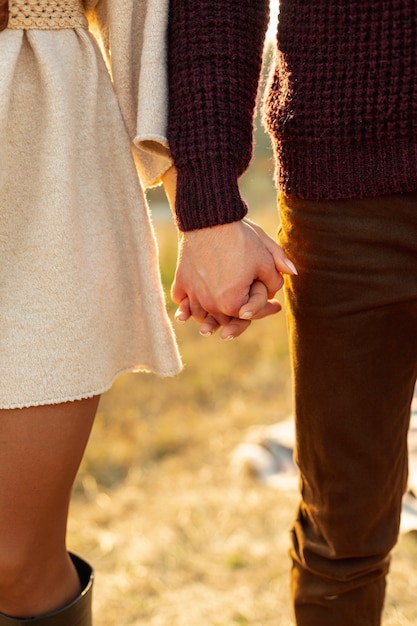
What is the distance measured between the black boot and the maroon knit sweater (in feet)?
2.02

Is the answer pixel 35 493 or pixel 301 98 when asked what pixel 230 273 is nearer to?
pixel 301 98

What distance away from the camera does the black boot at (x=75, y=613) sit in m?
1.32

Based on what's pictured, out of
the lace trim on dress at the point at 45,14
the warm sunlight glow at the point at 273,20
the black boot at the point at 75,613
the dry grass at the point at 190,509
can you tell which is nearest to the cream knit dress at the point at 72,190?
the lace trim on dress at the point at 45,14

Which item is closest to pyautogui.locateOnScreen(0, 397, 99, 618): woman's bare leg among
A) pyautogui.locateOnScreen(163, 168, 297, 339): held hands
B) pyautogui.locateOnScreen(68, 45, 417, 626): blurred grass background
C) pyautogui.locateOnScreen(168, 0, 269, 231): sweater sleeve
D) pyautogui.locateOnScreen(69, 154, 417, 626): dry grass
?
pyautogui.locateOnScreen(163, 168, 297, 339): held hands

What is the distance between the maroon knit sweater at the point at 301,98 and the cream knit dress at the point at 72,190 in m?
0.06

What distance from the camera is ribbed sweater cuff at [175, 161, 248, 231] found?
4.33 ft

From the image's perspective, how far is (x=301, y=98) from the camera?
4.30ft

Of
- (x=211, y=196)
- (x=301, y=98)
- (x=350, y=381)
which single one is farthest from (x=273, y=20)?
(x=350, y=381)

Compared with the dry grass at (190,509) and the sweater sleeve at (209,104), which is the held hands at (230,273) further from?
the dry grass at (190,509)

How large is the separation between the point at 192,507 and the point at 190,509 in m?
0.01

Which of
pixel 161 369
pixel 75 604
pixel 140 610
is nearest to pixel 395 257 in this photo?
pixel 161 369

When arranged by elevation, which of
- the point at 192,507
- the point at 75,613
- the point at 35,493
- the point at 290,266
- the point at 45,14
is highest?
the point at 45,14

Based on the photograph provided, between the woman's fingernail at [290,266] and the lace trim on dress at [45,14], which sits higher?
the lace trim on dress at [45,14]

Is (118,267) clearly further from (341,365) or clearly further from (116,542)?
(116,542)
